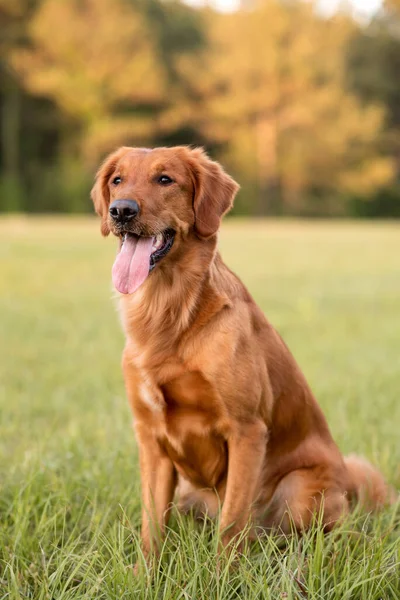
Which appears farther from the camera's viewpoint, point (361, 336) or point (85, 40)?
point (85, 40)

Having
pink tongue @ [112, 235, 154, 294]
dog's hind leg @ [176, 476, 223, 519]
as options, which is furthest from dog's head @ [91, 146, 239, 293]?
dog's hind leg @ [176, 476, 223, 519]

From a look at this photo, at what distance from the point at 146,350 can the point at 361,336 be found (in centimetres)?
574

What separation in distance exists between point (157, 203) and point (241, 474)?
1.04 metres

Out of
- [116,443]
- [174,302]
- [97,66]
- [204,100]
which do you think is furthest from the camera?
[204,100]

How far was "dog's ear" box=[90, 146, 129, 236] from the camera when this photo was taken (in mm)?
3146

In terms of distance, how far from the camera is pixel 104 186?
126 inches

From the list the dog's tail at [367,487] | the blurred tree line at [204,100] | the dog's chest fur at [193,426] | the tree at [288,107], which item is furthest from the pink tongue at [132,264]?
the tree at [288,107]

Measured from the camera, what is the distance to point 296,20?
3844cm

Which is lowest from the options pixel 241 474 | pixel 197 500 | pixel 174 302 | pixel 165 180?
pixel 197 500

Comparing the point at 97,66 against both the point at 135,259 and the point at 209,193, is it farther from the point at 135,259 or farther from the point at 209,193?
the point at 135,259

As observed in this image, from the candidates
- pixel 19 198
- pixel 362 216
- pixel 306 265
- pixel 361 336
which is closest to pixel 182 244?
pixel 361 336

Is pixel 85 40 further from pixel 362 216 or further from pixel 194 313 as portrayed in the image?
pixel 194 313

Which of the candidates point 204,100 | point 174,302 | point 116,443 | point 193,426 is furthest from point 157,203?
point 204,100

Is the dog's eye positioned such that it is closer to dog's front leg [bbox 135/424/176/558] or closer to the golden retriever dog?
the golden retriever dog
